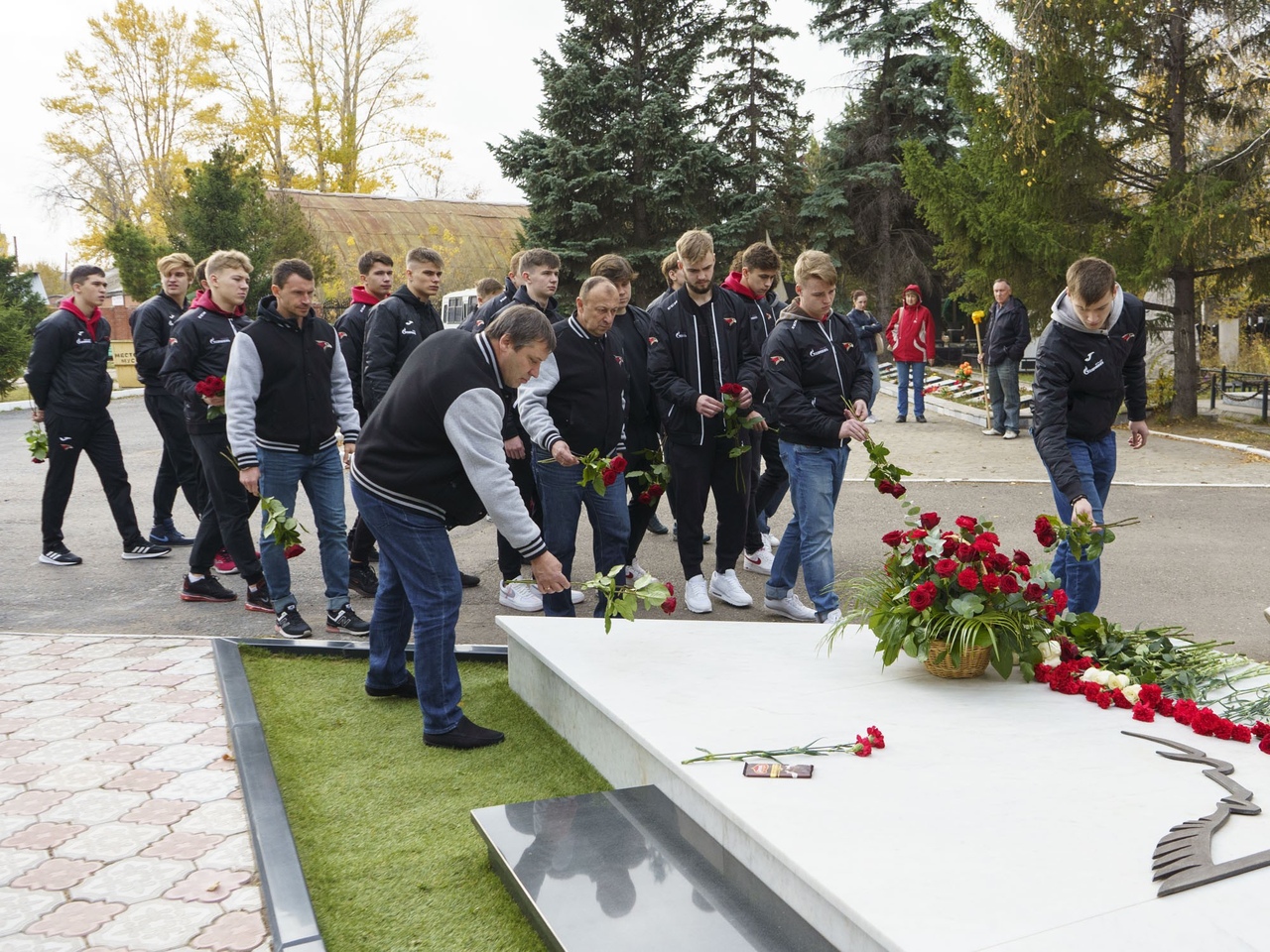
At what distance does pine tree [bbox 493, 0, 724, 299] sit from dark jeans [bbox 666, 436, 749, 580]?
734 inches

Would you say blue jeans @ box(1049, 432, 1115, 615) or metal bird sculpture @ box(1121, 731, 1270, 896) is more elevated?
blue jeans @ box(1049, 432, 1115, 615)

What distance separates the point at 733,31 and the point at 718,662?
1030 inches

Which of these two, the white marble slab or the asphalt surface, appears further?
the asphalt surface

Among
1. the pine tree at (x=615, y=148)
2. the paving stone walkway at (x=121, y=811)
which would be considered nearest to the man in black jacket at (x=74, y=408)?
the paving stone walkway at (x=121, y=811)

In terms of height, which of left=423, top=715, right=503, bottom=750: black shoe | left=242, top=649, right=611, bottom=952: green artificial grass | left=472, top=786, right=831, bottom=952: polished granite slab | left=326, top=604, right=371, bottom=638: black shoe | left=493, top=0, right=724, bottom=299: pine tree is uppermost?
left=493, top=0, right=724, bottom=299: pine tree

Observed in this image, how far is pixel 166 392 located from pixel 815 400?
16.7 feet

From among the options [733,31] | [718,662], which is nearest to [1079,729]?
[718,662]

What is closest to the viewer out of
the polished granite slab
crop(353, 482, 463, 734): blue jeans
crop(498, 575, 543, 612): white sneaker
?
the polished granite slab

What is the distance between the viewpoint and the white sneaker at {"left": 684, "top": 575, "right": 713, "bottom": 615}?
20.8 feet

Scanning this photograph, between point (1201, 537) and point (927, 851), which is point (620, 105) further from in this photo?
point (927, 851)

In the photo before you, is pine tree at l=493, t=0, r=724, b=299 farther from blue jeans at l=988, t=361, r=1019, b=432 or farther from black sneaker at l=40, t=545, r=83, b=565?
black sneaker at l=40, t=545, r=83, b=565

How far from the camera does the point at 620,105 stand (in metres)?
25.2

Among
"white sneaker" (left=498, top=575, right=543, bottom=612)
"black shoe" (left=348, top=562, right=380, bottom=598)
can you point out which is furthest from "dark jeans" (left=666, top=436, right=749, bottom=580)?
"black shoe" (left=348, top=562, right=380, bottom=598)

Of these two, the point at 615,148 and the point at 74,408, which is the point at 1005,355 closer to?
the point at 74,408
